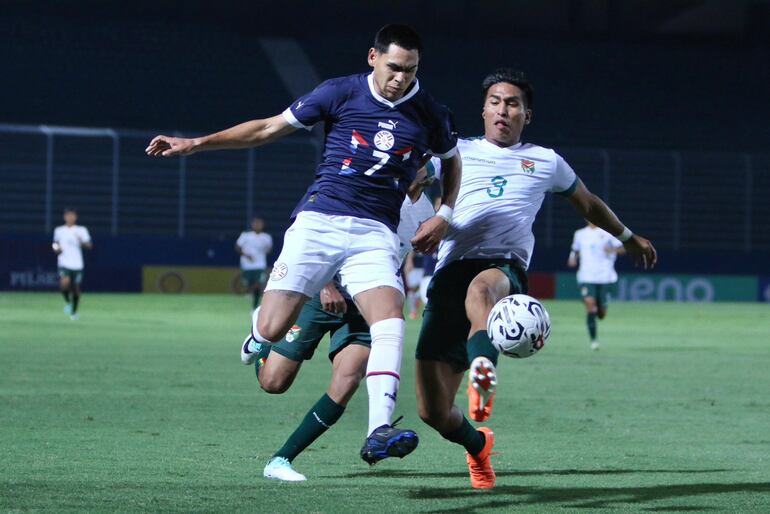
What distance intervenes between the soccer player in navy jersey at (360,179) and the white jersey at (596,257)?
1514cm

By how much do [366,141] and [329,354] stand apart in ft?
4.96

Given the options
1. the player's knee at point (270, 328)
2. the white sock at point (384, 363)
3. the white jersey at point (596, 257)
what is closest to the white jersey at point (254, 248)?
the white jersey at point (596, 257)

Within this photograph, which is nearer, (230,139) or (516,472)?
(230,139)

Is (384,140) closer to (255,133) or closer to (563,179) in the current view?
(255,133)

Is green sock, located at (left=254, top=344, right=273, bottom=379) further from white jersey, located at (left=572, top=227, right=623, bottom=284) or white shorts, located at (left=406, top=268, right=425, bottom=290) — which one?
white shorts, located at (left=406, top=268, right=425, bottom=290)

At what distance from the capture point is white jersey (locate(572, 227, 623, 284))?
72.4 ft

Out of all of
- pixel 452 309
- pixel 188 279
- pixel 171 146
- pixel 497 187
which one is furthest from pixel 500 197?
pixel 188 279

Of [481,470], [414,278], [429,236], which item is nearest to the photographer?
[429,236]

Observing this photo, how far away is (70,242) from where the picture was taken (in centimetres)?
2800

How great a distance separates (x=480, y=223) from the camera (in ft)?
25.3

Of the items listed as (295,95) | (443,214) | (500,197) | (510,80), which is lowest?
(443,214)

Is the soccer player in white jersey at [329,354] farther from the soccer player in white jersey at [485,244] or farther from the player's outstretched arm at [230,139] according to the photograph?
the player's outstretched arm at [230,139]

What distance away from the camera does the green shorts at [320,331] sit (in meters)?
7.77

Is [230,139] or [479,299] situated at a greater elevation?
[230,139]
